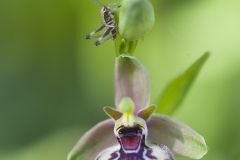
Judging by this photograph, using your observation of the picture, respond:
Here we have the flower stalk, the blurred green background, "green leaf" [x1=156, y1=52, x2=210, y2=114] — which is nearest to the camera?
the flower stalk

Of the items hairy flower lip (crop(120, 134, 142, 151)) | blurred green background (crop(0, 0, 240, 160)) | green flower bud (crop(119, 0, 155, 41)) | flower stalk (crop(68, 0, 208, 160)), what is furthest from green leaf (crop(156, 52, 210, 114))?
blurred green background (crop(0, 0, 240, 160))

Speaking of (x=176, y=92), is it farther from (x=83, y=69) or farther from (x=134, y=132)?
(x=83, y=69)

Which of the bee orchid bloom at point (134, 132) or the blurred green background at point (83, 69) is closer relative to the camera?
the bee orchid bloom at point (134, 132)

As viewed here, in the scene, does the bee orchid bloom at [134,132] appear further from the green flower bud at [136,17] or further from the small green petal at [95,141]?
the green flower bud at [136,17]

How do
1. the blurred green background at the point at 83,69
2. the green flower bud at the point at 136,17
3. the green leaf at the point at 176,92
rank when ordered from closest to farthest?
the green flower bud at the point at 136,17
the green leaf at the point at 176,92
the blurred green background at the point at 83,69

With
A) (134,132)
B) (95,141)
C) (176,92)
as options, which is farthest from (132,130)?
(176,92)

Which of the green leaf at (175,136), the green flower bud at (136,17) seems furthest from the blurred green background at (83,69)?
the green flower bud at (136,17)

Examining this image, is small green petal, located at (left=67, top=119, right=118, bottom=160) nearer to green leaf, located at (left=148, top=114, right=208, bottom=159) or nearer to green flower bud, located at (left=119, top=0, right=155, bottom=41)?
green leaf, located at (left=148, top=114, right=208, bottom=159)
